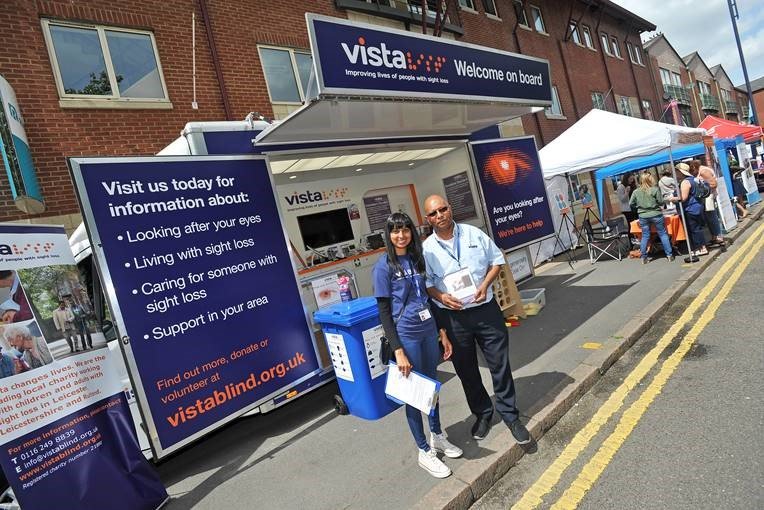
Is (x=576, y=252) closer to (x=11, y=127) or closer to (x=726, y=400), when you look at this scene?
(x=726, y=400)

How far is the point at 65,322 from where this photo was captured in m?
3.19

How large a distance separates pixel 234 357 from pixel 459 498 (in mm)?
2233

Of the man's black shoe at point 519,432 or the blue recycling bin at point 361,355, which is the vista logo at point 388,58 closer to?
the blue recycling bin at point 361,355

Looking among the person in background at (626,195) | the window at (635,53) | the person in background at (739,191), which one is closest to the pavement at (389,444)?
the person in background at (626,195)

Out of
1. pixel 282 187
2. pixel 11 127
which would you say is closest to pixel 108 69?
pixel 11 127

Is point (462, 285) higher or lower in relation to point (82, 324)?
lower

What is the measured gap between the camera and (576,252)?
12.2 metres

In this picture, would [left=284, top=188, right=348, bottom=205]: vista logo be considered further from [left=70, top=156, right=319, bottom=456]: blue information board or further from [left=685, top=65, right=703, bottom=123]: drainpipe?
[left=685, top=65, right=703, bottom=123]: drainpipe

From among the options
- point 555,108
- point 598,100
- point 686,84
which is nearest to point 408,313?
point 555,108

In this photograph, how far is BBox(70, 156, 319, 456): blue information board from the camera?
346 centimetres

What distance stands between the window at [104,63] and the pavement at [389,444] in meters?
5.51

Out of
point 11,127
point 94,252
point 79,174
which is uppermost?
point 11,127

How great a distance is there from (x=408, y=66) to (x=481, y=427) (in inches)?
127

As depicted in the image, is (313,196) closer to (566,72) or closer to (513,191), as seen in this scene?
(513,191)
